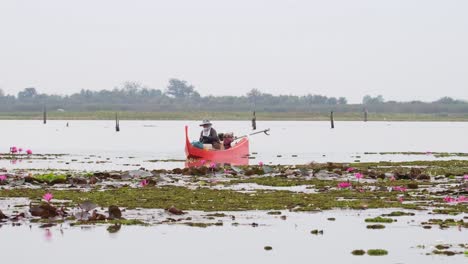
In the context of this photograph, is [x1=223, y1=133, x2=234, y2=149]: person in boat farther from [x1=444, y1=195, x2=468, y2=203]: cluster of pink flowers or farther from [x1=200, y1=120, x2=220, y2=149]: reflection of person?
[x1=444, y1=195, x2=468, y2=203]: cluster of pink flowers

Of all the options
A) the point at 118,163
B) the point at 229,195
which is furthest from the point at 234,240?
the point at 118,163

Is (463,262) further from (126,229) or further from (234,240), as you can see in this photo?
(126,229)

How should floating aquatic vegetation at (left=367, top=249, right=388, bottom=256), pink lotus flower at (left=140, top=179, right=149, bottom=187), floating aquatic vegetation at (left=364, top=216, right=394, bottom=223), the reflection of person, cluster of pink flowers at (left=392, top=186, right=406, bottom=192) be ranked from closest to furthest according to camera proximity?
floating aquatic vegetation at (left=367, top=249, right=388, bottom=256) < floating aquatic vegetation at (left=364, top=216, right=394, bottom=223) < cluster of pink flowers at (left=392, top=186, right=406, bottom=192) < pink lotus flower at (left=140, top=179, right=149, bottom=187) < the reflection of person

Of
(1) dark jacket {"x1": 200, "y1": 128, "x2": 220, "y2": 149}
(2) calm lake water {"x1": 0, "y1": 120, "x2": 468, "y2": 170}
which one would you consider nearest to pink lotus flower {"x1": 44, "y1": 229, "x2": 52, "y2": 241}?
(2) calm lake water {"x1": 0, "y1": 120, "x2": 468, "y2": 170}

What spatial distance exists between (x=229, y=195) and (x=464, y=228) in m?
9.18

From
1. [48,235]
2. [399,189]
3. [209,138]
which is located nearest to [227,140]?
[209,138]

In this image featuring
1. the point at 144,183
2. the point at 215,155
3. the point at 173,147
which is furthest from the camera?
the point at 173,147

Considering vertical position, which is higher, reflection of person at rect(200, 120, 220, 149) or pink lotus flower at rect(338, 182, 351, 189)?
reflection of person at rect(200, 120, 220, 149)

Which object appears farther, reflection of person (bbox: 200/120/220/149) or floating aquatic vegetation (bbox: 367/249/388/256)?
reflection of person (bbox: 200/120/220/149)

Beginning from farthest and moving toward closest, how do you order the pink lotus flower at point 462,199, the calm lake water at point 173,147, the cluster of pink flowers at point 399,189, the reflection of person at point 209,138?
the reflection of person at point 209,138
the calm lake water at point 173,147
the cluster of pink flowers at point 399,189
the pink lotus flower at point 462,199

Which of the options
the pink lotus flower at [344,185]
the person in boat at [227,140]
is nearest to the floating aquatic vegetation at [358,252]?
the pink lotus flower at [344,185]

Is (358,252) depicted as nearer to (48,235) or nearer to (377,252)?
(377,252)

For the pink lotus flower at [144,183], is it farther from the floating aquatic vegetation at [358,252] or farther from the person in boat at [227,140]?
the person in boat at [227,140]

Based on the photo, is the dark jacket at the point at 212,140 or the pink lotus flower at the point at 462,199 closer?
the pink lotus flower at the point at 462,199
